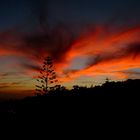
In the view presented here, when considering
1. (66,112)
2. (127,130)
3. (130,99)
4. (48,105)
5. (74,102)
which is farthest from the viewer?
(48,105)

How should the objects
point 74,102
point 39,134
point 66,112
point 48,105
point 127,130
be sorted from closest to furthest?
1. point 127,130
2. point 39,134
3. point 66,112
4. point 74,102
5. point 48,105

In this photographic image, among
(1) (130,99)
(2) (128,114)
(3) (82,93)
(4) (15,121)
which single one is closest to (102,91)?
(3) (82,93)

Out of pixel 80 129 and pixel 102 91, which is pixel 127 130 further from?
pixel 102 91

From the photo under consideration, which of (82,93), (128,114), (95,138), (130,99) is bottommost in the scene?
(95,138)

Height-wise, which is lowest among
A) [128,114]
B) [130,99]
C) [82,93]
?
[128,114]

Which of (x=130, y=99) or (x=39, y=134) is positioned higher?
(x=130, y=99)

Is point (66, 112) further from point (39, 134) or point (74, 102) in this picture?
point (39, 134)

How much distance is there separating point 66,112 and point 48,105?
383cm

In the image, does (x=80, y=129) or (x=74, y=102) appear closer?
(x=80, y=129)

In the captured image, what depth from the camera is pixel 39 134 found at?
18.0 meters

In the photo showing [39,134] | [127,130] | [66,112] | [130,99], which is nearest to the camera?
[127,130]

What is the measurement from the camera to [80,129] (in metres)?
17.1

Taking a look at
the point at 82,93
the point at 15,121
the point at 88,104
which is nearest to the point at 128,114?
the point at 88,104

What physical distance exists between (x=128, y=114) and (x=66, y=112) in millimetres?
5599
